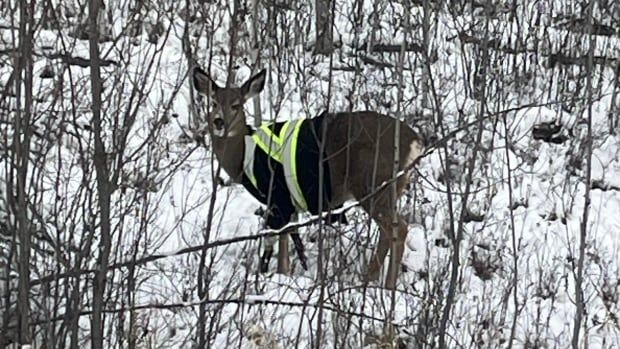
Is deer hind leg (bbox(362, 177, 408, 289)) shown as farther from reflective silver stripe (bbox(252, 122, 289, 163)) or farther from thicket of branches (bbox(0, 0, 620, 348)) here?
reflective silver stripe (bbox(252, 122, 289, 163))

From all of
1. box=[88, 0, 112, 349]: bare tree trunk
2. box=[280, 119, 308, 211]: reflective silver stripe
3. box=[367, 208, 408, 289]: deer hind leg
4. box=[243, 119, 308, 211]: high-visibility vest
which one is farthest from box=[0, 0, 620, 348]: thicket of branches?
box=[280, 119, 308, 211]: reflective silver stripe

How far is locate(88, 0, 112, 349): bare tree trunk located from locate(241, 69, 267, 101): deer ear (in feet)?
9.81

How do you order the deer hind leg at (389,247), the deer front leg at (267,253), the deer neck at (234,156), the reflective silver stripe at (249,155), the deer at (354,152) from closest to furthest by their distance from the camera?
the deer hind leg at (389,247) → the deer at (354,152) → the deer front leg at (267,253) → the reflective silver stripe at (249,155) → the deer neck at (234,156)

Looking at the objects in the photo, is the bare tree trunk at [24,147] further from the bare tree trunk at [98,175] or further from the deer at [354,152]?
the deer at [354,152]

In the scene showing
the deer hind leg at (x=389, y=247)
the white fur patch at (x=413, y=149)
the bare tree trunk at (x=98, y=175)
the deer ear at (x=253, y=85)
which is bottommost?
the bare tree trunk at (x=98, y=175)

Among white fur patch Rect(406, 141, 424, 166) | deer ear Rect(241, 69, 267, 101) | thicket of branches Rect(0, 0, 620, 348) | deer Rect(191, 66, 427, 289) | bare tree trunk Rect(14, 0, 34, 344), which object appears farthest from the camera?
white fur patch Rect(406, 141, 424, 166)

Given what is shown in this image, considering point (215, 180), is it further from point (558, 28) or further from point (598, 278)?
point (558, 28)

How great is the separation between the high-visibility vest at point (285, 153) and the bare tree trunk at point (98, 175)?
3.01m

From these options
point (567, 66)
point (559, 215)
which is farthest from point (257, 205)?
point (567, 66)

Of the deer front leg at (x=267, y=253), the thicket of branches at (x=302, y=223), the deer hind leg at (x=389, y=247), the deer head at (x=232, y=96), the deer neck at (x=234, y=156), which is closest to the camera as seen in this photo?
the thicket of branches at (x=302, y=223)

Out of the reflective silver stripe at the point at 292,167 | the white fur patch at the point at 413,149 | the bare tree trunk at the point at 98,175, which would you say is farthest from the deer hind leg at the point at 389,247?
the bare tree trunk at the point at 98,175

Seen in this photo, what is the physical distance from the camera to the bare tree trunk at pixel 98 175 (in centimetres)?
289

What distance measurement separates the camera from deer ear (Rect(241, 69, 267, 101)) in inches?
244

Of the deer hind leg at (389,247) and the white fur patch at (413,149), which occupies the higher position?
the white fur patch at (413,149)
